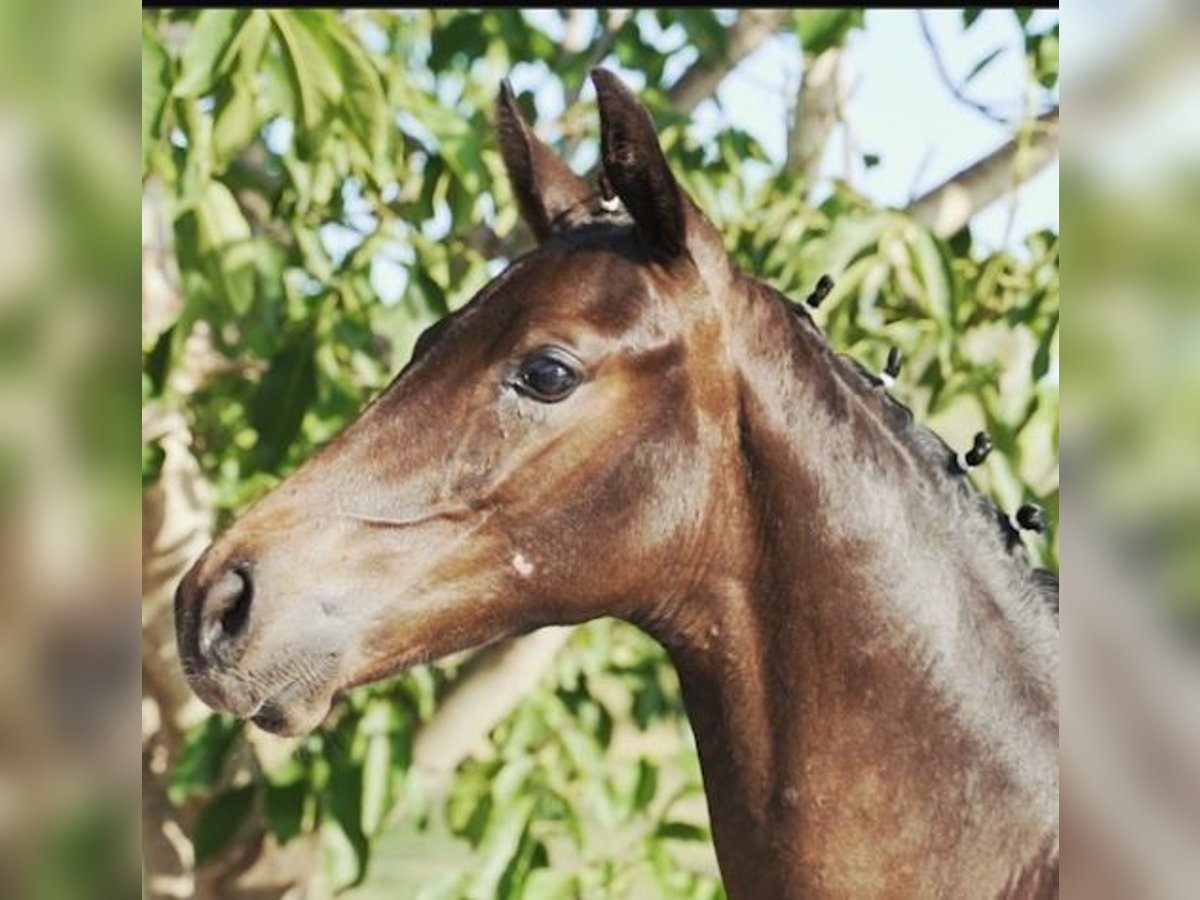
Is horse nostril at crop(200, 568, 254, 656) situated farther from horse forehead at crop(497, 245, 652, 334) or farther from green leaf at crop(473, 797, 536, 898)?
green leaf at crop(473, 797, 536, 898)

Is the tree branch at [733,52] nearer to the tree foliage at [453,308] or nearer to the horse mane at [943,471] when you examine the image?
the tree foliage at [453,308]

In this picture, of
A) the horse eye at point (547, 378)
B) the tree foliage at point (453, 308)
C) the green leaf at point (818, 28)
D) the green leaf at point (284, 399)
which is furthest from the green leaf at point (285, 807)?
the horse eye at point (547, 378)

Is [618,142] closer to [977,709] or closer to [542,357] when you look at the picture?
[542,357]

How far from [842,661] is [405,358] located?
118 centimetres

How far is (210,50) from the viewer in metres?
1.64

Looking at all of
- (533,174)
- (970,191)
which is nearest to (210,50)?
(533,174)

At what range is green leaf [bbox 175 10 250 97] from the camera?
64.2 inches

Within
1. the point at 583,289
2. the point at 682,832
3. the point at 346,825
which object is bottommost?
the point at 682,832

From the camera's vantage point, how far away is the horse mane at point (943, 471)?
3.95 ft

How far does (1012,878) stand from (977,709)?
4.0 inches

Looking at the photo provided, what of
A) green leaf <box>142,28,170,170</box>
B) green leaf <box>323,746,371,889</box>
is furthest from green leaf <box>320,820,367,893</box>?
green leaf <box>142,28,170,170</box>

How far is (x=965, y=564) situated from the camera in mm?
1190

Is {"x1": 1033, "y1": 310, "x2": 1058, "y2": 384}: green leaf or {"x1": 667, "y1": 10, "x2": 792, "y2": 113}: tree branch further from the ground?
{"x1": 667, "y1": 10, "x2": 792, "y2": 113}: tree branch

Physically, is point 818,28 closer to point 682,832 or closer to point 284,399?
point 284,399
